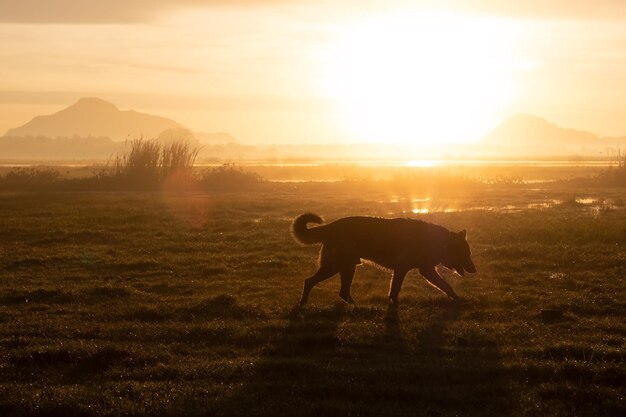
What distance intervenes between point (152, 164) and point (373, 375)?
41302mm

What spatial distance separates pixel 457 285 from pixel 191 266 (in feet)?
20.8

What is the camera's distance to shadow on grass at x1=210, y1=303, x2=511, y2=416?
809 centimetres

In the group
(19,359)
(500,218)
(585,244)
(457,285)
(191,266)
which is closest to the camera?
(19,359)

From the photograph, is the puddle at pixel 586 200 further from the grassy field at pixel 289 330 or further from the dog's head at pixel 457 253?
the dog's head at pixel 457 253

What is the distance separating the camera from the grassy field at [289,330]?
8367 mm

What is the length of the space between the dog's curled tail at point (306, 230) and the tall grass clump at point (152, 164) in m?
35.6

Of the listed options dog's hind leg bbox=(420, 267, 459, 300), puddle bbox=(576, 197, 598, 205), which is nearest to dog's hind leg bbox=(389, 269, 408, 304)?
dog's hind leg bbox=(420, 267, 459, 300)

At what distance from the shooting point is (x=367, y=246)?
44.1 feet

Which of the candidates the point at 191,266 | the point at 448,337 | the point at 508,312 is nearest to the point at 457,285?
the point at 508,312

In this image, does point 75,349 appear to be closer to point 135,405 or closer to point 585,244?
point 135,405

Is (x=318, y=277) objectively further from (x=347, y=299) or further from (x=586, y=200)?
(x=586, y=200)

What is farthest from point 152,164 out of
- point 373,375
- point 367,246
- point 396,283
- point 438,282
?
point 373,375

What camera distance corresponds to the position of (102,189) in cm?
4619

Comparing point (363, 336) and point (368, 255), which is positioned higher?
point (368, 255)
